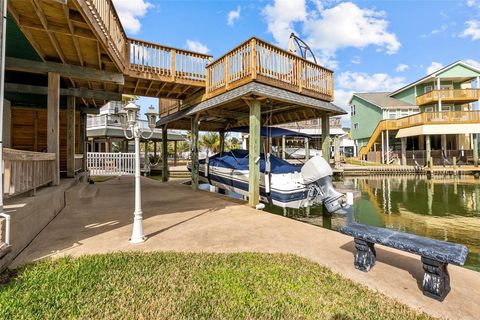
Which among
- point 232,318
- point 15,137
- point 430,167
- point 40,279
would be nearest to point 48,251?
point 40,279

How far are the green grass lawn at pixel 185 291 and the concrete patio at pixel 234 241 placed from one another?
13.2 inches

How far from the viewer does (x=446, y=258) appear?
2.26m

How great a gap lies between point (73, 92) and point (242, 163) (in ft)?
20.4

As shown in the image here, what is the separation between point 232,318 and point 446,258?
6.71 ft

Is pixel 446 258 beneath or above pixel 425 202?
above

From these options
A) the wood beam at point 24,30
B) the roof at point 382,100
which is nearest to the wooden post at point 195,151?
the wood beam at point 24,30

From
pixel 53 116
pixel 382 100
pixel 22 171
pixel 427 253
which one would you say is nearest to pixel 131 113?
pixel 22 171

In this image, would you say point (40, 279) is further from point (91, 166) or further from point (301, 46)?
point (91, 166)

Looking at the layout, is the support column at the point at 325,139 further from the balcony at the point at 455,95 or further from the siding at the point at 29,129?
the balcony at the point at 455,95

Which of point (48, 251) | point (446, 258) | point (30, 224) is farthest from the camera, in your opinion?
point (30, 224)

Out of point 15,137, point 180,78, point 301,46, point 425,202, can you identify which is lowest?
point 425,202

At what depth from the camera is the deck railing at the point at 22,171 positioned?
3.32m

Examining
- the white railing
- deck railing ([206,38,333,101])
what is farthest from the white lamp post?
the white railing

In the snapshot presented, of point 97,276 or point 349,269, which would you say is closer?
point 97,276
